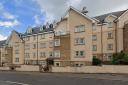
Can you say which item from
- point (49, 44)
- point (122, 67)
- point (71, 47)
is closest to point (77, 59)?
point (71, 47)

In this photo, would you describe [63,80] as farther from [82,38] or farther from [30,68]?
[30,68]

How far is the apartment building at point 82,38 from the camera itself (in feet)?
209

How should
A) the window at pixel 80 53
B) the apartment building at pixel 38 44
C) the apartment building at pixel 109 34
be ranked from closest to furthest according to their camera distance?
the window at pixel 80 53
the apartment building at pixel 109 34
the apartment building at pixel 38 44

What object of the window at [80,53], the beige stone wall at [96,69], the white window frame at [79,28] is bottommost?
the beige stone wall at [96,69]

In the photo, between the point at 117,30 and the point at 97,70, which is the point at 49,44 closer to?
the point at 117,30

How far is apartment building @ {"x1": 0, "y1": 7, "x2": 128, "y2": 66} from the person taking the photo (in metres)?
63.6

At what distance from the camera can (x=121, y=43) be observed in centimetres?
7031

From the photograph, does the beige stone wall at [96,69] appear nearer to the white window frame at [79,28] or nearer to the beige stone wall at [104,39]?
the white window frame at [79,28]

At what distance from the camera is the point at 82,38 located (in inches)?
2515

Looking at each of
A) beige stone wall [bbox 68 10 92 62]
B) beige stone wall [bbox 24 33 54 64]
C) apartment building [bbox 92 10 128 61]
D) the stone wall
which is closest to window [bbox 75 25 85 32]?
beige stone wall [bbox 68 10 92 62]

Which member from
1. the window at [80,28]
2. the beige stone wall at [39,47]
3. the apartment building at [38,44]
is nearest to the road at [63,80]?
the window at [80,28]

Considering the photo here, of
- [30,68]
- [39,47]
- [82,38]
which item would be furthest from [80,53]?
[39,47]

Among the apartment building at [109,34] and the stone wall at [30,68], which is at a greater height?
the apartment building at [109,34]

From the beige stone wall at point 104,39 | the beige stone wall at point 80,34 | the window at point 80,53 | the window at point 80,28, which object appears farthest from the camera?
the beige stone wall at point 104,39
